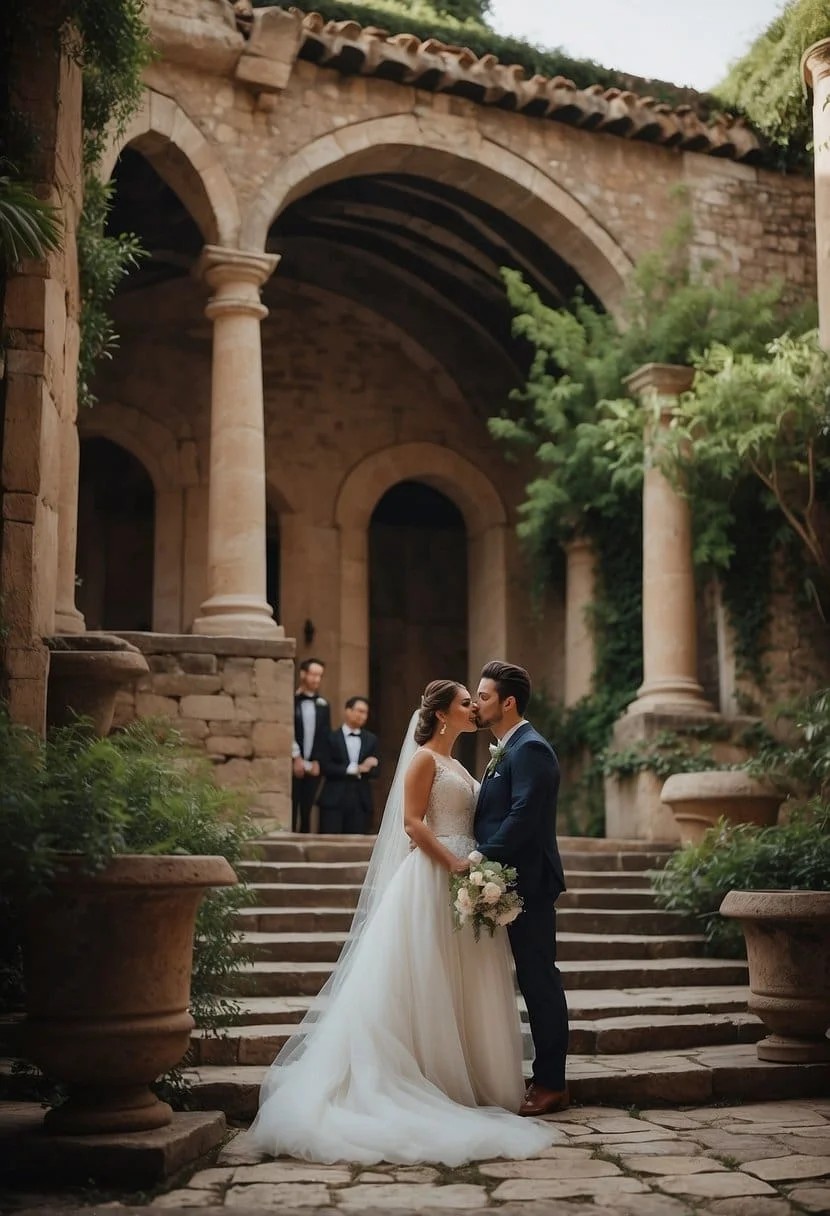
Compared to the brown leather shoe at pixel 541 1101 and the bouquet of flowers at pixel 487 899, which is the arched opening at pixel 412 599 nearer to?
the brown leather shoe at pixel 541 1101

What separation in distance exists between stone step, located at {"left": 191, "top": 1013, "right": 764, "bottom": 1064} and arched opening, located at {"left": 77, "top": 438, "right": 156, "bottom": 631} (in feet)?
37.5

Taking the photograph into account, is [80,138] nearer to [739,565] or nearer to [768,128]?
[739,565]

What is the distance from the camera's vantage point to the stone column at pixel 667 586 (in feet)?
39.1

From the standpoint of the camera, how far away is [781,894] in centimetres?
593

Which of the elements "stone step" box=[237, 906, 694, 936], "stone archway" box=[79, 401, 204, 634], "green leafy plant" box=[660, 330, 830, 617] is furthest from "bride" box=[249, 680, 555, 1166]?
"stone archway" box=[79, 401, 204, 634]

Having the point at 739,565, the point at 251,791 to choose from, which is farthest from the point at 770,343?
the point at 251,791

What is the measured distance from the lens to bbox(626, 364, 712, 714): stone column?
39.1ft

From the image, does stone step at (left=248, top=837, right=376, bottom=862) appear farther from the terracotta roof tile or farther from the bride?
the terracotta roof tile

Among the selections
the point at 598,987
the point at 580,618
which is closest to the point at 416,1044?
the point at 598,987

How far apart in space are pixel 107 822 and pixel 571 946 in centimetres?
400

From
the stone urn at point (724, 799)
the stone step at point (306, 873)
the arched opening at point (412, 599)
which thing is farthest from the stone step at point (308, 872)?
the arched opening at point (412, 599)

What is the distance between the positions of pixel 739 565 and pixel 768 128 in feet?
13.8

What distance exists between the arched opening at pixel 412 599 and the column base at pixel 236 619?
719 cm

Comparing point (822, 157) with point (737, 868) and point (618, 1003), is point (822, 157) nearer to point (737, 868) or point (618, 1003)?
point (737, 868)
